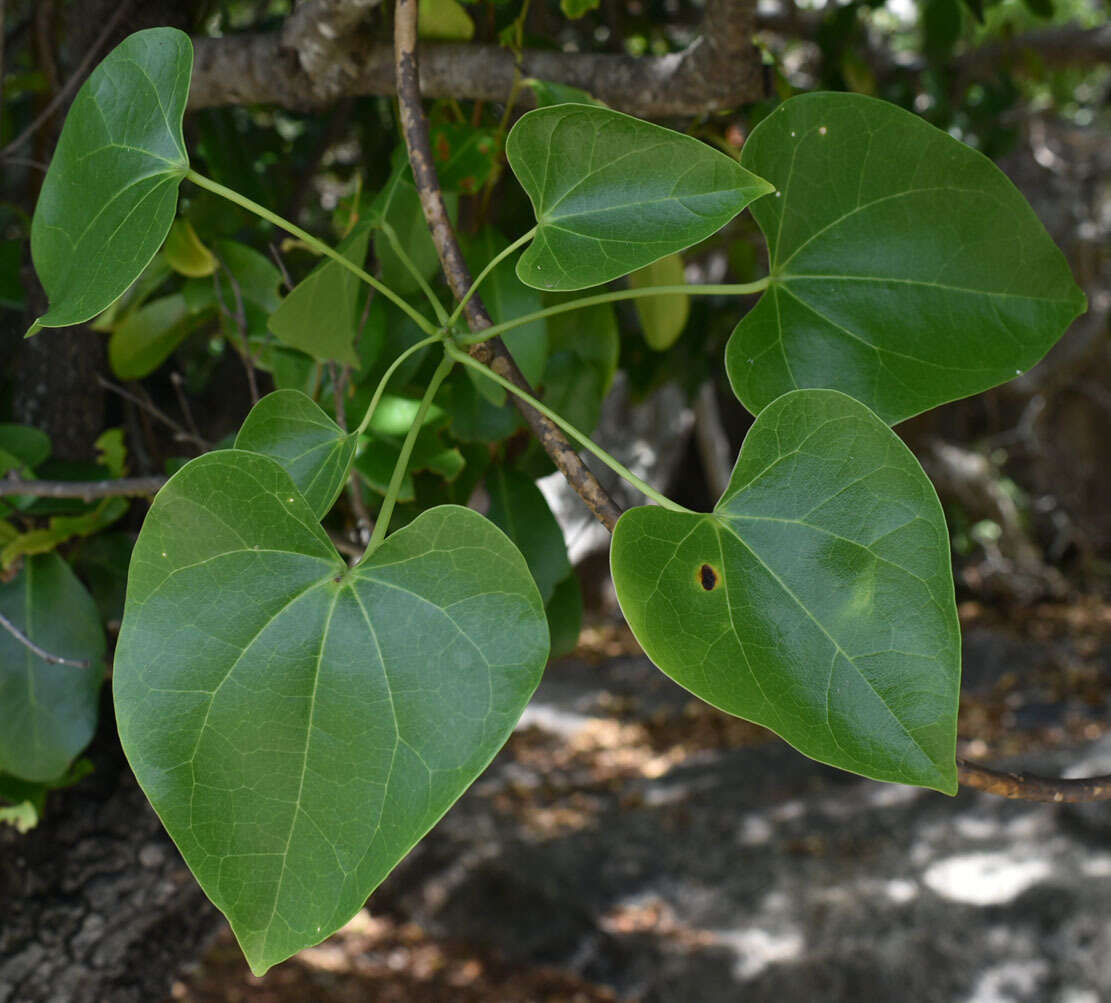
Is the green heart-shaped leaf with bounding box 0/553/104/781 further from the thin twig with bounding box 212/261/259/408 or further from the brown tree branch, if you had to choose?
the brown tree branch

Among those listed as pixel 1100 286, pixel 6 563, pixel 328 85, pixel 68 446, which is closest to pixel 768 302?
pixel 328 85

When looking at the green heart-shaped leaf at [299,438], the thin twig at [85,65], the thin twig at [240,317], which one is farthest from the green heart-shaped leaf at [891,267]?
the thin twig at [85,65]

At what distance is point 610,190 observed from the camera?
517 mm

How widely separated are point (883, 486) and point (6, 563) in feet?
2.57

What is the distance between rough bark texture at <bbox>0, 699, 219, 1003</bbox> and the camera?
1028mm

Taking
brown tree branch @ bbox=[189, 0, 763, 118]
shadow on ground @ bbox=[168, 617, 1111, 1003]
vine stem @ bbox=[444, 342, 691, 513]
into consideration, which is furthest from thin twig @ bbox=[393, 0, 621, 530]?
shadow on ground @ bbox=[168, 617, 1111, 1003]

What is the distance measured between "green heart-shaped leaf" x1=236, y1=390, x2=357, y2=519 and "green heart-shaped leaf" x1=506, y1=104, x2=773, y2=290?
0.46 ft

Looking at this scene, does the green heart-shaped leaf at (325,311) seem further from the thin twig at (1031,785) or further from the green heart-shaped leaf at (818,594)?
the thin twig at (1031,785)

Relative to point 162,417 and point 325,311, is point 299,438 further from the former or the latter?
point 162,417

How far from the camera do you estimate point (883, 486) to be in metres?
0.46

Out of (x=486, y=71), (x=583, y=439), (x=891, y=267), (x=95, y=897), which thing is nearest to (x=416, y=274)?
(x=583, y=439)

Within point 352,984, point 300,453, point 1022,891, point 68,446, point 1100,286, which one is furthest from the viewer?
point 1100,286

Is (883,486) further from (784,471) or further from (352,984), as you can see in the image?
(352,984)

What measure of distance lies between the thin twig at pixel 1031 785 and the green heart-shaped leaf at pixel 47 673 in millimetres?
689
